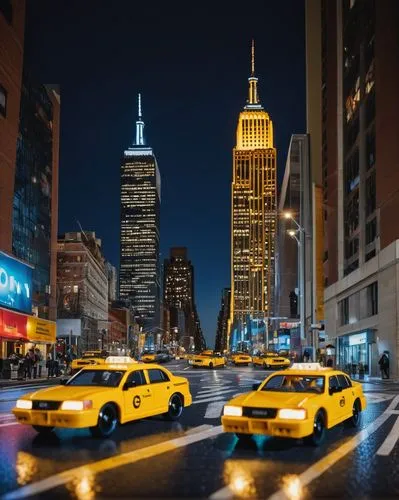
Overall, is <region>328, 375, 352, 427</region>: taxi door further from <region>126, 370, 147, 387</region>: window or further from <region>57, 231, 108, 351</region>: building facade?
<region>57, 231, 108, 351</region>: building facade

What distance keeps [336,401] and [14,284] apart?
38578 mm

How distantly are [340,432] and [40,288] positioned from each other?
2834 inches

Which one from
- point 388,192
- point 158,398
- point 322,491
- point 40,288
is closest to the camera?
point 322,491

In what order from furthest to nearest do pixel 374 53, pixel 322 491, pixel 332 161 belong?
1. pixel 332 161
2. pixel 374 53
3. pixel 322 491

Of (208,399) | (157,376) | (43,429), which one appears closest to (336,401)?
(157,376)

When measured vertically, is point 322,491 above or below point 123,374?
below

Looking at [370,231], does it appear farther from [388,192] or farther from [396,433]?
[396,433]

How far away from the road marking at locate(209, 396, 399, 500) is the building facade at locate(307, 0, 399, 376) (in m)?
29.2

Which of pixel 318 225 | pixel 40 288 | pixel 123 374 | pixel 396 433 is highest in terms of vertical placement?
pixel 318 225

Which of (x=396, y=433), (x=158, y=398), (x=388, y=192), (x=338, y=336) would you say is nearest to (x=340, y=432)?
(x=396, y=433)

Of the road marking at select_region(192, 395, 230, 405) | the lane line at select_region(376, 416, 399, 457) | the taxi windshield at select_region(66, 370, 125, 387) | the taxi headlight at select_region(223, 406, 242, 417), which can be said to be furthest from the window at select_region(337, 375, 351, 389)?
the road marking at select_region(192, 395, 230, 405)

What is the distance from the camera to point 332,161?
66375mm

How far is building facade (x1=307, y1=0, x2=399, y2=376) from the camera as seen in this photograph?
45.7 meters

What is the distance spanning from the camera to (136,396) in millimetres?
13633
